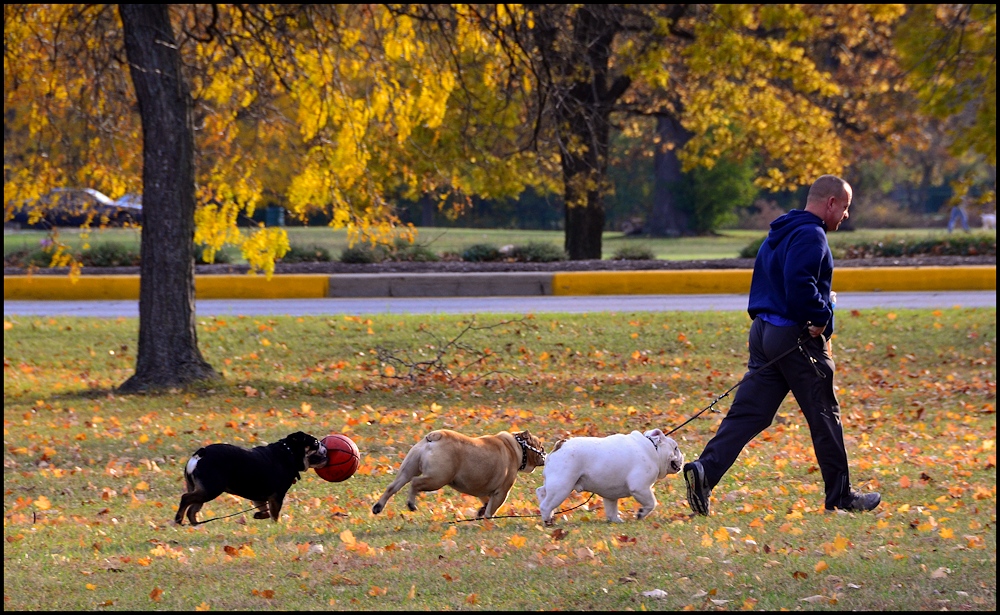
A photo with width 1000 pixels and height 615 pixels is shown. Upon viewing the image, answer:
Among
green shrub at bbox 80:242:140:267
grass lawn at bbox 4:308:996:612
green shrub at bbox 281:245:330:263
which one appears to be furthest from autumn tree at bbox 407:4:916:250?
green shrub at bbox 80:242:140:267

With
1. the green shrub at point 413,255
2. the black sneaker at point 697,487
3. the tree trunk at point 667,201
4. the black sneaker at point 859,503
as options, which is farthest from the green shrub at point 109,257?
the tree trunk at point 667,201

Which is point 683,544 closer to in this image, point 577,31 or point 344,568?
point 344,568

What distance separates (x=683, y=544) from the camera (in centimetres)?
546

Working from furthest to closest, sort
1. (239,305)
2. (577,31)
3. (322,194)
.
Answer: (577,31)
(239,305)
(322,194)

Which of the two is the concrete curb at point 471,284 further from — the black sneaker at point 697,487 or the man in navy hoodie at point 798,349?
the black sneaker at point 697,487

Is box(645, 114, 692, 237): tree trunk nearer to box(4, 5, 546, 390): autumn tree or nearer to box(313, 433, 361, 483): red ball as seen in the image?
box(4, 5, 546, 390): autumn tree

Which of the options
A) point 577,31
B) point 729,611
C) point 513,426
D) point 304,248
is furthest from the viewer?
point 304,248

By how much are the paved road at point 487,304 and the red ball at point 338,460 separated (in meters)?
9.44

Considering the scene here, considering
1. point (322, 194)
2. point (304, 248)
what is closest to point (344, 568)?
point (322, 194)

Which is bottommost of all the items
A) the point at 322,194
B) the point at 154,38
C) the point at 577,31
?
the point at 322,194

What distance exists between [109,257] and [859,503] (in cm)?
1845

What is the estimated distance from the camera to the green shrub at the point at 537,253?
21641 mm

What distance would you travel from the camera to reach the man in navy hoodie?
6.03m

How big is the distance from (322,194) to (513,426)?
4.39 meters
